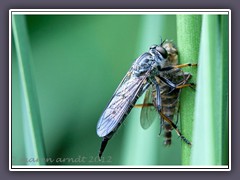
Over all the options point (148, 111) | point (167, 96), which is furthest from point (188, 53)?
point (148, 111)

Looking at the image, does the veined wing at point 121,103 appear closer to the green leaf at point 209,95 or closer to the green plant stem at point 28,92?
the green plant stem at point 28,92

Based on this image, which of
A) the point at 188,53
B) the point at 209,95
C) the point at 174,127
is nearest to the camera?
the point at 209,95

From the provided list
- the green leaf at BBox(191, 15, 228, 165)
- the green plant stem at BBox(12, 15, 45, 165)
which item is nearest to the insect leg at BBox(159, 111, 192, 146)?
the green leaf at BBox(191, 15, 228, 165)

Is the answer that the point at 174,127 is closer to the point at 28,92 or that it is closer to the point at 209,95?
the point at 209,95

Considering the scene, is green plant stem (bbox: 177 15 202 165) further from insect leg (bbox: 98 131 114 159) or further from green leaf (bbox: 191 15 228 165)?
insect leg (bbox: 98 131 114 159)

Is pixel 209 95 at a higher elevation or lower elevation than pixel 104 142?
higher
